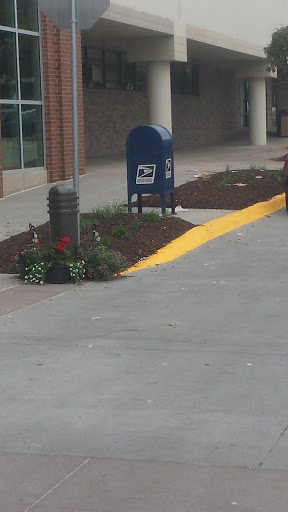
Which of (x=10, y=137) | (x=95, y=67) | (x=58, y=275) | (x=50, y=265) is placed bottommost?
(x=58, y=275)

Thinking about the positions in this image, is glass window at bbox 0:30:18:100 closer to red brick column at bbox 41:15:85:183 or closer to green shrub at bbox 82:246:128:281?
red brick column at bbox 41:15:85:183

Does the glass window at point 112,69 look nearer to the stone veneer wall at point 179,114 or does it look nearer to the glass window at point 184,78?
the stone veneer wall at point 179,114

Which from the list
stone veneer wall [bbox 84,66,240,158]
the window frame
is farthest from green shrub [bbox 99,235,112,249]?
stone veneer wall [bbox 84,66,240,158]

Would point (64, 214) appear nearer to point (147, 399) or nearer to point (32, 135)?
point (147, 399)

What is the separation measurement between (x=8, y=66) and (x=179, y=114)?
721 inches

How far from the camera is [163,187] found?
45.4 ft

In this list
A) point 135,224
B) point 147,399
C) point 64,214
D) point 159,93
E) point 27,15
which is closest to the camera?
point 147,399

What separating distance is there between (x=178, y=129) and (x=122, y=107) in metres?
4.76

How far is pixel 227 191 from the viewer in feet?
54.2

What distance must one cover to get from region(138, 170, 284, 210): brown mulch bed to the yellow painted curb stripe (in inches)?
8.5

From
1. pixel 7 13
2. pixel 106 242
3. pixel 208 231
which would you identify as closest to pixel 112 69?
pixel 7 13

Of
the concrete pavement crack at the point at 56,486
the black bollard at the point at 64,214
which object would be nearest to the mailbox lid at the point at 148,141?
the black bollard at the point at 64,214

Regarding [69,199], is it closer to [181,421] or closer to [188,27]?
[181,421]

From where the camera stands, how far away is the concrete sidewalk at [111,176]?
14633 millimetres
